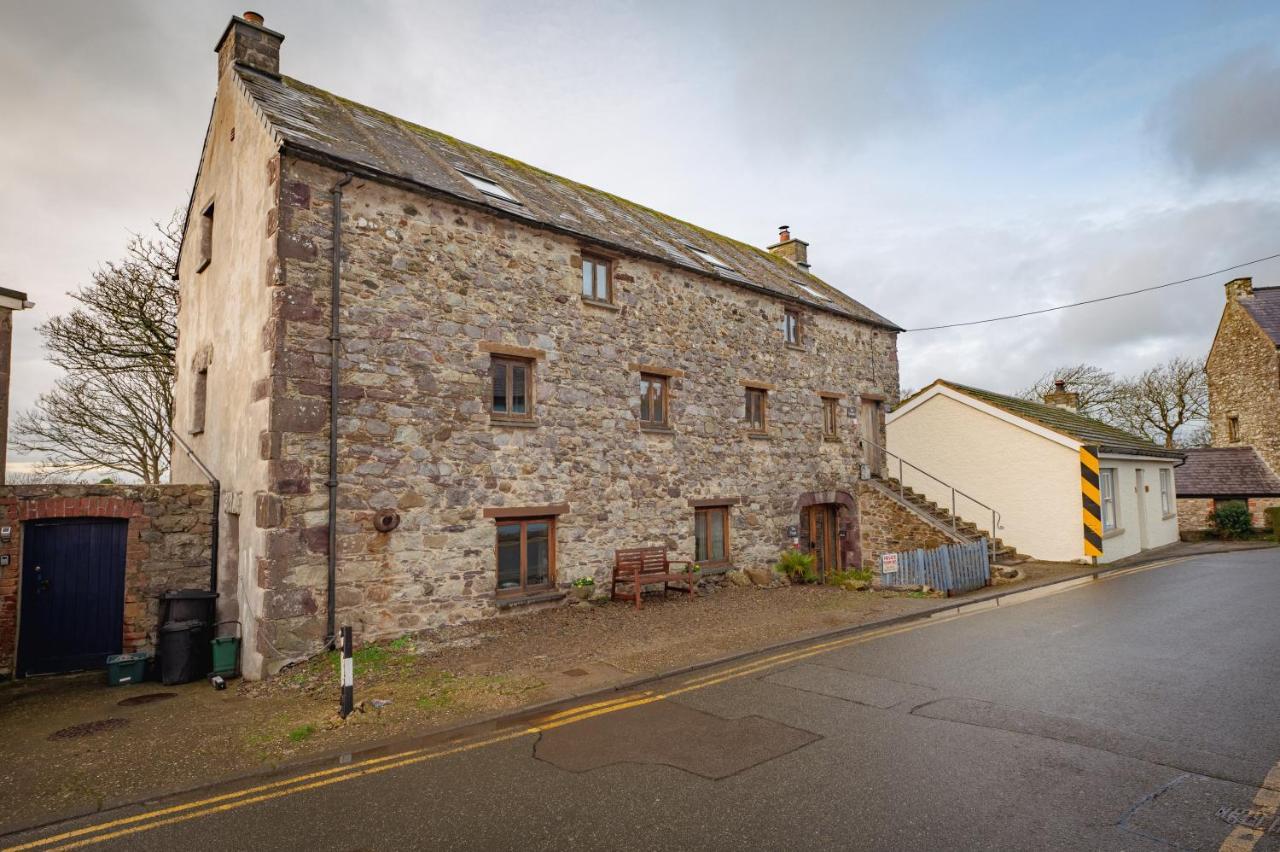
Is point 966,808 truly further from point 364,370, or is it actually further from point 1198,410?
point 1198,410

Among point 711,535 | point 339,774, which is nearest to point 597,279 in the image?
point 711,535

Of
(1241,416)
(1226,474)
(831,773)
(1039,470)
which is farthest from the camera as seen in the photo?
(1241,416)

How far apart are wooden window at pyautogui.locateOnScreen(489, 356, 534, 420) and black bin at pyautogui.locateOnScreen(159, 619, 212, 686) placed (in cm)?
505

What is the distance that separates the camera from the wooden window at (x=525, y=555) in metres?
10.7

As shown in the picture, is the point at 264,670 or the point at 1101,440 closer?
the point at 264,670

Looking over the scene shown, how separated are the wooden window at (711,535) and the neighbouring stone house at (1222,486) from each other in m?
21.6

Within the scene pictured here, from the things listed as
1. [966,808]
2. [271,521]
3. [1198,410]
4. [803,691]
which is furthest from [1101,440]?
[1198,410]

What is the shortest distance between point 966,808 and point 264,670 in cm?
802

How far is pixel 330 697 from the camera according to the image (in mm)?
7371

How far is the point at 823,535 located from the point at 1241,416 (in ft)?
84.3

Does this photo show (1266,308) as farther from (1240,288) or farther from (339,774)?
(339,774)

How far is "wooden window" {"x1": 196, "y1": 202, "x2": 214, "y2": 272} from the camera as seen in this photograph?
12539 mm

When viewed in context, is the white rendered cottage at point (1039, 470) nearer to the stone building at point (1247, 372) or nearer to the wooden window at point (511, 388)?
the stone building at point (1247, 372)

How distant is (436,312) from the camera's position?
10203 mm
